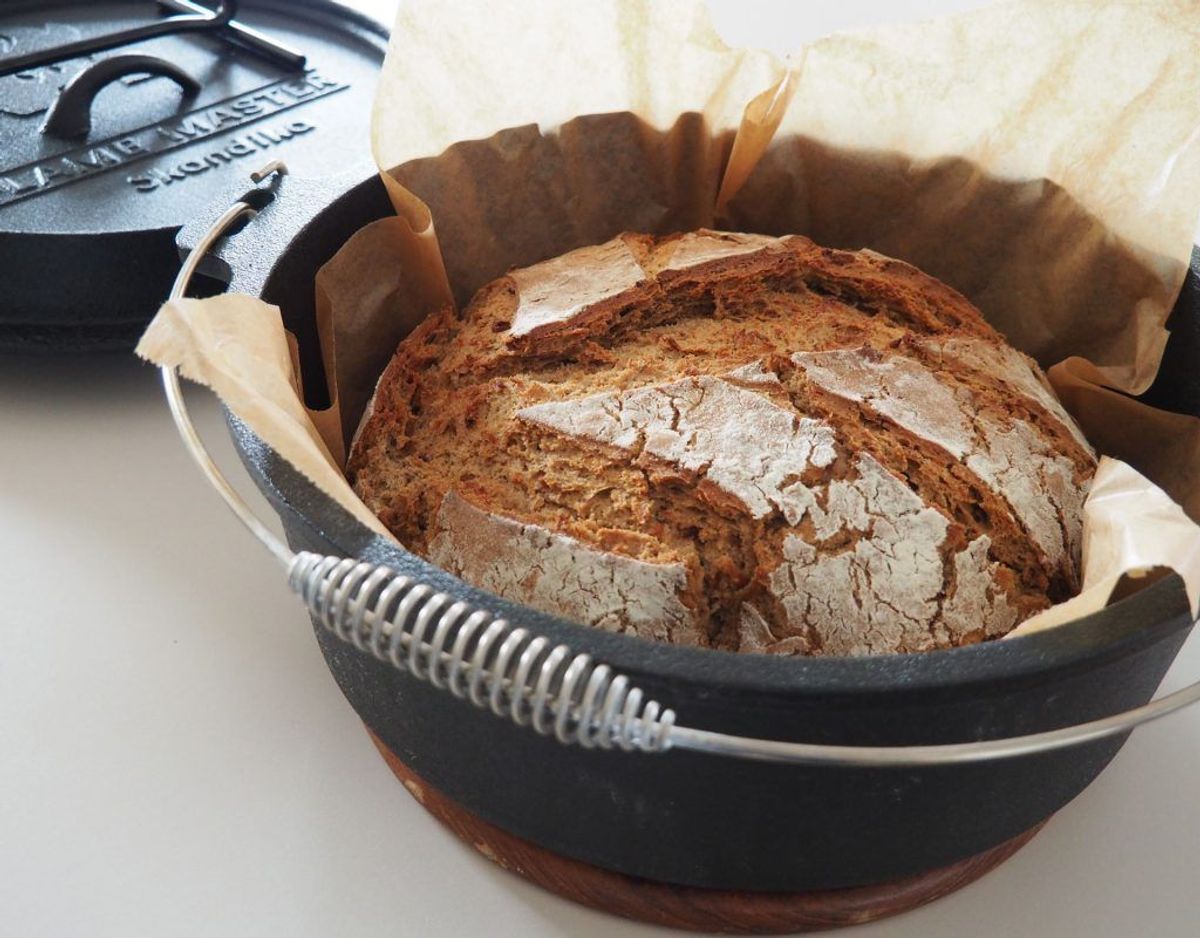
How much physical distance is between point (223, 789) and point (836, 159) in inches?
29.2

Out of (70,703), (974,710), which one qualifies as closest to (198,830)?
(70,703)

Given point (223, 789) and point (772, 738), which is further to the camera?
point (223, 789)

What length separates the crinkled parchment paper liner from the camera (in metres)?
0.99

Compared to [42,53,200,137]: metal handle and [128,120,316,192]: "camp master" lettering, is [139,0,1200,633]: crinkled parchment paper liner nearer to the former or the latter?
[128,120,316,192]: "camp master" lettering

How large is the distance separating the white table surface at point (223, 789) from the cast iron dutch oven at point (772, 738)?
0.07 m

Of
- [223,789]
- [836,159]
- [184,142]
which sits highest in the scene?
[836,159]

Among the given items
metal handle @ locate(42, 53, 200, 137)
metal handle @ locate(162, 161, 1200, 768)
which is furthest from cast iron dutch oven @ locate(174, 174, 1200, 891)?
metal handle @ locate(42, 53, 200, 137)

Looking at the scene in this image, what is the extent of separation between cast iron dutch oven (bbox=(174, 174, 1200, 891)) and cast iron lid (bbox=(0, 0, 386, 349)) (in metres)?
0.48

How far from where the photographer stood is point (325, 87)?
1.42 m

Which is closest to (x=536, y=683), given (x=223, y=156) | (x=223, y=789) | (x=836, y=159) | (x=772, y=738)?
(x=772, y=738)

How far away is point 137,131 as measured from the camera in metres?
1.32

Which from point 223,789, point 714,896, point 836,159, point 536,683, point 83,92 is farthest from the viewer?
point 83,92

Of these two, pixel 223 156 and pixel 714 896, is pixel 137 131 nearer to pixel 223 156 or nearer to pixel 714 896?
pixel 223 156

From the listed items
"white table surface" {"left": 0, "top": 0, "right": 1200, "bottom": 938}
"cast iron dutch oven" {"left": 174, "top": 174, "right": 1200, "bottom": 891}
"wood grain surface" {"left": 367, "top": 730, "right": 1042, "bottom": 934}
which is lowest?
"white table surface" {"left": 0, "top": 0, "right": 1200, "bottom": 938}
